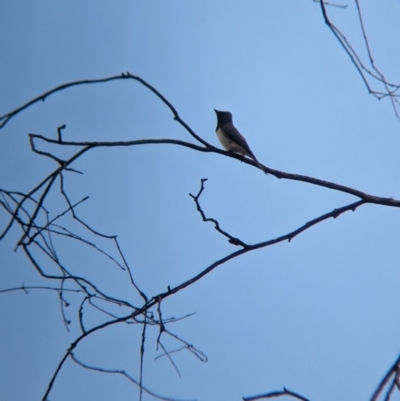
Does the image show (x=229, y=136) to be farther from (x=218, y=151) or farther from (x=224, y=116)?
(x=218, y=151)

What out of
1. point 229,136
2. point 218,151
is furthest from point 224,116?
point 218,151

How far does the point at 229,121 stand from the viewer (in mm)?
7488

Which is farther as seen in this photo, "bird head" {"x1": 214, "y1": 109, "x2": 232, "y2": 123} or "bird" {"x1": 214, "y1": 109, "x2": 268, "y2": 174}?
"bird head" {"x1": 214, "y1": 109, "x2": 232, "y2": 123}

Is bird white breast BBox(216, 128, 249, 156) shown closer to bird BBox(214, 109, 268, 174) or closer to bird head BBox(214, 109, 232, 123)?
bird BBox(214, 109, 268, 174)

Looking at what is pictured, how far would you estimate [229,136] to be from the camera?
6934 millimetres

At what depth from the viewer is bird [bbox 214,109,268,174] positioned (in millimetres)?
6523

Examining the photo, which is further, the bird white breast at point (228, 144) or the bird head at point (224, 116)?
the bird head at point (224, 116)

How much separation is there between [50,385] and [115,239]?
774 millimetres

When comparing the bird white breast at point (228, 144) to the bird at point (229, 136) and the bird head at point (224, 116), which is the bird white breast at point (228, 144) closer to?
the bird at point (229, 136)

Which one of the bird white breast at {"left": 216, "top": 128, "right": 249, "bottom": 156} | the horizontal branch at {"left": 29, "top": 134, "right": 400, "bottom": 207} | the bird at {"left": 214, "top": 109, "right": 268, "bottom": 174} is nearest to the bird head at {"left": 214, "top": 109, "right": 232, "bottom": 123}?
the bird at {"left": 214, "top": 109, "right": 268, "bottom": 174}

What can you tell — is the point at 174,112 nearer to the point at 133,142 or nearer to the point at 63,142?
the point at 133,142

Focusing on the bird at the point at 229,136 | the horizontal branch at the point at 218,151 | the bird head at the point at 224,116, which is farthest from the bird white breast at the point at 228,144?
the horizontal branch at the point at 218,151

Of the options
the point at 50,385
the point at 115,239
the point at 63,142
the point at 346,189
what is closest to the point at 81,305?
the point at 115,239

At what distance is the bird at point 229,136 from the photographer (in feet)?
Answer: 21.4
